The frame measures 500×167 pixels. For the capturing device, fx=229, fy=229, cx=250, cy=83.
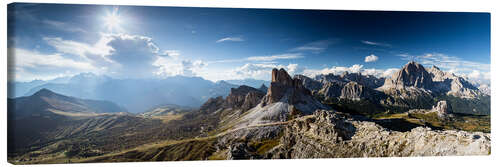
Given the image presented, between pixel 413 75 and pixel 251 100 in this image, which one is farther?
pixel 413 75

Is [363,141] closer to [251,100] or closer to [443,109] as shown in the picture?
[251,100]

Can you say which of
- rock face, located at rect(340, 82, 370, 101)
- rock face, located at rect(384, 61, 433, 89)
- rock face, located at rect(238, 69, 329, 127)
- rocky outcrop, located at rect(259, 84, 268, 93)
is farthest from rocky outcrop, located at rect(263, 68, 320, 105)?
rock face, located at rect(340, 82, 370, 101)

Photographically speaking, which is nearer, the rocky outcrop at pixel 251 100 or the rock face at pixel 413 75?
the rock face at pixel 413 75

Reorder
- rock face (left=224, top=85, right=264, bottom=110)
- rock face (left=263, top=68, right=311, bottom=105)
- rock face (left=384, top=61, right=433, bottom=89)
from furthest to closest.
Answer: rock face (left=224, top=85, right=264, bottom=110) < rock face (left=384, top=61, right=433, bottom=89) < rock face (left=263, top=68, right=311, bottom=105)

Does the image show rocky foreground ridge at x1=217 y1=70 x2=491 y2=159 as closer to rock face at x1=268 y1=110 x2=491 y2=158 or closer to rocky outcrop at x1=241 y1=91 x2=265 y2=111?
rock face at x1=268 y1=110 x2=491 y2=158

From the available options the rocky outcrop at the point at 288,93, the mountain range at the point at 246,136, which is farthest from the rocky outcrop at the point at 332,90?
the rocky outcrop at the point at 288,93

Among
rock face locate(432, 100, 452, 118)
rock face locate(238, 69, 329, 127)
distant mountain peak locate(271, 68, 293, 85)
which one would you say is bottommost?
rock face locate(432, 100, 452, 118)

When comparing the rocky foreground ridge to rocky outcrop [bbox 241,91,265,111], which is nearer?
the rocky foreground ridge

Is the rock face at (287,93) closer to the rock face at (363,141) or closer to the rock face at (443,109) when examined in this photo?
the rock face at (363,141)

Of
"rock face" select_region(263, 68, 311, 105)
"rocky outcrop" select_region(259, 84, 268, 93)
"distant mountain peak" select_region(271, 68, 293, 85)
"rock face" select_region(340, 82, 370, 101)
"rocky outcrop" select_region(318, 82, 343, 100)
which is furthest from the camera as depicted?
"rocky outcrop" select_region(318, 82, 343, 100)

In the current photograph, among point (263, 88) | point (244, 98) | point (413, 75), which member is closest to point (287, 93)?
point (263, 88)
